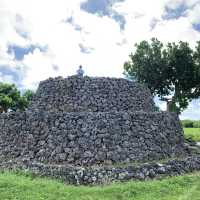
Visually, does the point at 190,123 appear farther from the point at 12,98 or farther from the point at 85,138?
the point at 85,138

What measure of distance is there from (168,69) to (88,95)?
15822 mm

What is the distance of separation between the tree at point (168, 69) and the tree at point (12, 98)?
8.34 meters

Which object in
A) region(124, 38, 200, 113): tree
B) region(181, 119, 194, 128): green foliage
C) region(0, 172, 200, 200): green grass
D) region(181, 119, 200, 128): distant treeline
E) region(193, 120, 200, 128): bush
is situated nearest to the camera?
region(0, 172, 200, 200): green grass

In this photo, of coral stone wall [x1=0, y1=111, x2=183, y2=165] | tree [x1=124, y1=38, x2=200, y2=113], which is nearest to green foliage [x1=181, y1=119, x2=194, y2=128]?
tree [x1=124, y1=38, x2=200, y2=113]

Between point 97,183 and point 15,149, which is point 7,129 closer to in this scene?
point 15,149

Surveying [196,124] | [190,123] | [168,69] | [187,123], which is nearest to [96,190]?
[168,69]

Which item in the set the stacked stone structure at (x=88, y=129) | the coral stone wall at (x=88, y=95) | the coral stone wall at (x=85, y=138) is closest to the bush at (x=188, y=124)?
the coral stone wall at (x=88, y=95)

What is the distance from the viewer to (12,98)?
116ft

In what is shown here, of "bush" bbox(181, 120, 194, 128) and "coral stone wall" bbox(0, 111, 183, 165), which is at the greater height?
"bush" bbox(181, 120, 194, 128)

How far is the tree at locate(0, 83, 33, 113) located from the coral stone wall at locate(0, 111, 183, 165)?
56.7 feet

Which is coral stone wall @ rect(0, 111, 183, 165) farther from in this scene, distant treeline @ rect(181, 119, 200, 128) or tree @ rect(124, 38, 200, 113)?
distant treeline @ rect(181, 119, 200, 128)

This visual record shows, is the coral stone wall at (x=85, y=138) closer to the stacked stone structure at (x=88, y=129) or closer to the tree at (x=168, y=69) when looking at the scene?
the stacked stone structure at (x=88, y=129)

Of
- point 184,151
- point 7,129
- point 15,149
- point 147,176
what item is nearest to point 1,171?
point 15,149

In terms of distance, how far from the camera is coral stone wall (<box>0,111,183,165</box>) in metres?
15.1
